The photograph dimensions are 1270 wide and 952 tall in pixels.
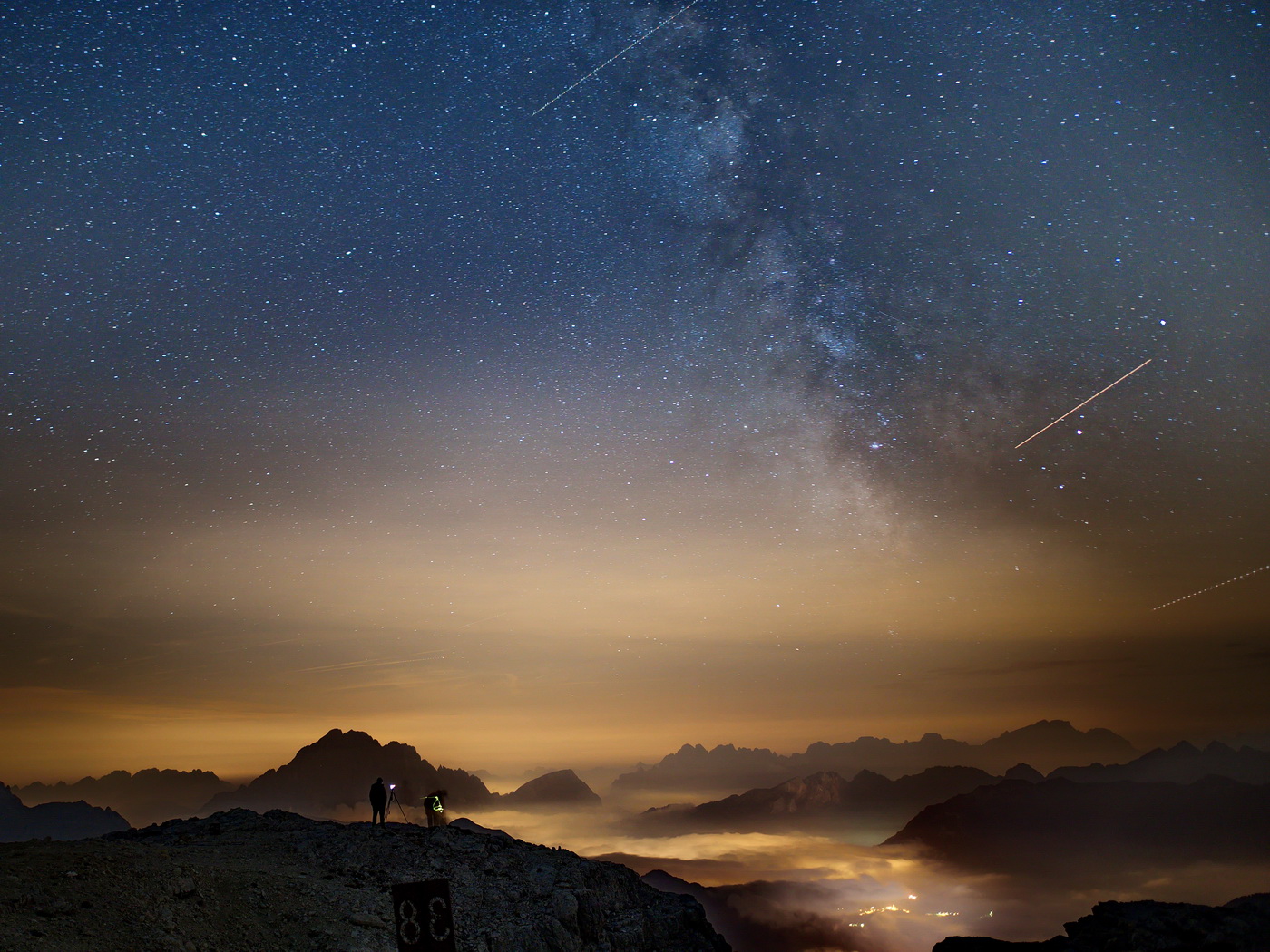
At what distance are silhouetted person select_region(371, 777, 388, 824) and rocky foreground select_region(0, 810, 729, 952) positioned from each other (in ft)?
1.91

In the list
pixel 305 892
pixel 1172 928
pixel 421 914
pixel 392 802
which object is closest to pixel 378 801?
pixel 392 802

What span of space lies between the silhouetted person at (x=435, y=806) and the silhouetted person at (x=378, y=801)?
1.77m

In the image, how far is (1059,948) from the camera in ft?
155

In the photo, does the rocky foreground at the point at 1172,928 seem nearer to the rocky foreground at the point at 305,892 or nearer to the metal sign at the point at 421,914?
the rocky foreground at the point at 305,892

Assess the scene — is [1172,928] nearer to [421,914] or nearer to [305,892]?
[305,892]

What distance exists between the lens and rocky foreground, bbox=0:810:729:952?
17.2 m

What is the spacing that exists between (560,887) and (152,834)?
15.3 m

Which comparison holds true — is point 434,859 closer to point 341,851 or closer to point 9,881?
point 341,851

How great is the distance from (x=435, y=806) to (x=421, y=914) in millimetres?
18077

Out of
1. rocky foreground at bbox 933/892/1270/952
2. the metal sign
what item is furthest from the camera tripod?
rocky foreground at bbox 933/892/1270/952

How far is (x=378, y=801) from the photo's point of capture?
98.4 feet

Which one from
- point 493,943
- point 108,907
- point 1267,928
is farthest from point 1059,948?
point 108,907

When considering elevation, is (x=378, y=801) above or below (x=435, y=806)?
above

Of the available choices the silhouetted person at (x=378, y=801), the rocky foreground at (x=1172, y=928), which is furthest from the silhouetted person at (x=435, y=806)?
the rocky foreground at (x=1172, y=928)
